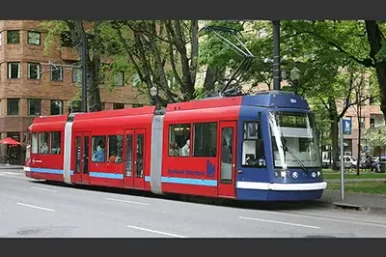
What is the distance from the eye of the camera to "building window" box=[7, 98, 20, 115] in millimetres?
56969

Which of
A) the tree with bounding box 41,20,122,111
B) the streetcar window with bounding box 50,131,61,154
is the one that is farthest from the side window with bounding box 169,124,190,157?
the tree with bounding box 41,20,122,111

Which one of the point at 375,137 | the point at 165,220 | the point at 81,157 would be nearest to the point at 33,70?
the point at 81,157

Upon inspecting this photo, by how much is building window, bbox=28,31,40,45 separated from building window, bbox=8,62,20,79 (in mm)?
2571

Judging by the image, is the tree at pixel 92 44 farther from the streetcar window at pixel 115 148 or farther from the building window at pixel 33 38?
the building window at pixel 33 38

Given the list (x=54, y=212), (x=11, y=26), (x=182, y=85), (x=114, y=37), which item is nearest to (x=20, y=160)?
(x=11, y=26)

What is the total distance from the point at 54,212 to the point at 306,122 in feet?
25.4

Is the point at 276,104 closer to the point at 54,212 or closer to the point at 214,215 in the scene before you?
the point at 214,215

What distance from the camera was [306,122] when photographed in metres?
17.6

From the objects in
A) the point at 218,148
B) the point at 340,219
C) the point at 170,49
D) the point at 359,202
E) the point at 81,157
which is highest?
the point at 170,49

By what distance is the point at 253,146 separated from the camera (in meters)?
17.0

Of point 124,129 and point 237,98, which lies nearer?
point 237,98

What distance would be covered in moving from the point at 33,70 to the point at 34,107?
11.9 ft

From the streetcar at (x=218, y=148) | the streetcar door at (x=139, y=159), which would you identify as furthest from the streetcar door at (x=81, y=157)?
the streetcar door at (x=139, y=159)

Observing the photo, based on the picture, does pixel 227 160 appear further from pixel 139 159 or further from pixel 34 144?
pixel 34 144
